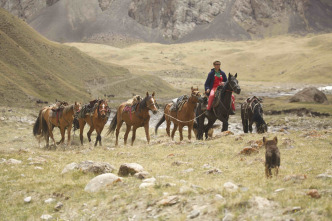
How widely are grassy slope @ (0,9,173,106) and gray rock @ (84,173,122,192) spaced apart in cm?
4987

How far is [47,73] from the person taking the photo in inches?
2933

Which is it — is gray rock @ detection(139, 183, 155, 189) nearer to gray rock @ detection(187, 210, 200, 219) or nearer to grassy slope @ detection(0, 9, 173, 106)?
gray rock @ detection(187, 210, 200, 219)

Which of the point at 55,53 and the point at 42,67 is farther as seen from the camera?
the point at 55,53

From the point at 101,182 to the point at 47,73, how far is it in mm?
69865

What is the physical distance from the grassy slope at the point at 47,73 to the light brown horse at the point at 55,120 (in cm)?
3509

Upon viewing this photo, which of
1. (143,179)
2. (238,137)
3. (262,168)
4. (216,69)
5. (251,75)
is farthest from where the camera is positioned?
(251,75)

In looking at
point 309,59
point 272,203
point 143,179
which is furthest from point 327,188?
point 309,59

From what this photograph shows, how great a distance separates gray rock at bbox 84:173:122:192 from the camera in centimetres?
896

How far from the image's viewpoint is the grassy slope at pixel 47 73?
6371 cm

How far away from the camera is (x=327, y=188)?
23.2 feet

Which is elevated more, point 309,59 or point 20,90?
point 309,59

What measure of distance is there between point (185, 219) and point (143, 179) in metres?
2.95

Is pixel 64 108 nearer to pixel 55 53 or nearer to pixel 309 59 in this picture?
pixel 55 53

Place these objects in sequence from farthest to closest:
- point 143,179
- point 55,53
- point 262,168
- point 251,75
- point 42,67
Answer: point 251,75
point 55,53
point 42,67
point 262,168
point 143,179
